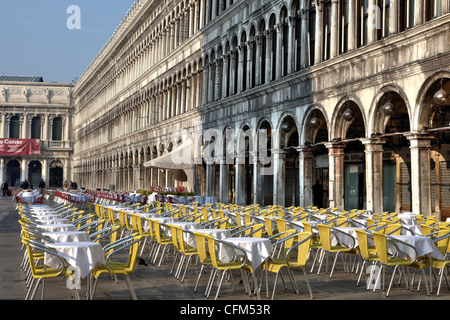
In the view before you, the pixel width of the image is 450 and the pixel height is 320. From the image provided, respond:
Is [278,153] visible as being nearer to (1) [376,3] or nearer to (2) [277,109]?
(2) [277,109]

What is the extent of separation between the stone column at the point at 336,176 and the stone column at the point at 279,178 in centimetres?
461

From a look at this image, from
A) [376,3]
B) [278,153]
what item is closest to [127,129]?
[278,153]

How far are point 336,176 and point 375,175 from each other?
8.06 feet

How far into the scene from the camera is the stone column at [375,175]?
19.9 meters

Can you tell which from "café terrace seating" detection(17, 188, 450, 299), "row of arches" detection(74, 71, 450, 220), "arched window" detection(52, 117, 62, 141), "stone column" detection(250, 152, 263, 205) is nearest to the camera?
"café terrace seating" detection(17, 188, 450, 299)

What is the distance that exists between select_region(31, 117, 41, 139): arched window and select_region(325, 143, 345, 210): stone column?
77999 mm

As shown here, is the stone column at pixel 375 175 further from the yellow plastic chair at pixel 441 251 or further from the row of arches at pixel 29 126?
the row of arches at pixel 29 126

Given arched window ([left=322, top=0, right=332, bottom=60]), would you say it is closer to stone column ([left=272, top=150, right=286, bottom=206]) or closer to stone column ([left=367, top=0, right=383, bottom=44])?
stone column ([left=367, top=0, right=383, bottom=44])

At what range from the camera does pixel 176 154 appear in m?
31.8

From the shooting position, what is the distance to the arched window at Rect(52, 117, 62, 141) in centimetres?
9450

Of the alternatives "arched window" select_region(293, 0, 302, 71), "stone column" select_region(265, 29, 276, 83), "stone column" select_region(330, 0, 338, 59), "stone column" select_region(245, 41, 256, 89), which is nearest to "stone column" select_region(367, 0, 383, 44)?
"stone column" select_region(330, 0, 338, 59)

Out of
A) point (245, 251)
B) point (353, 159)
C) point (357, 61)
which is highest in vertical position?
point (357, 61)

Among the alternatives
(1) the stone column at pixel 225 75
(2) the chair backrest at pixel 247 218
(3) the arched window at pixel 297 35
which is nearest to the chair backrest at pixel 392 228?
(2) the chair backrest at pixel 247 218
